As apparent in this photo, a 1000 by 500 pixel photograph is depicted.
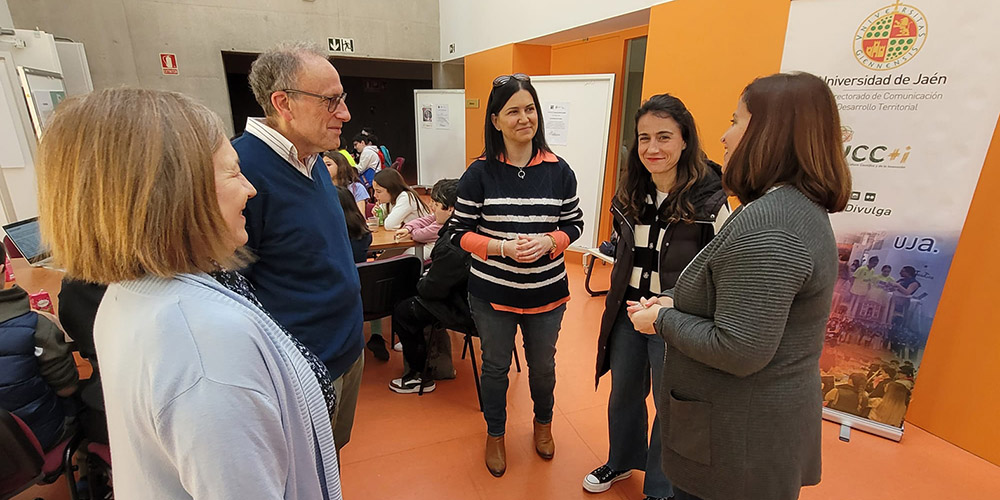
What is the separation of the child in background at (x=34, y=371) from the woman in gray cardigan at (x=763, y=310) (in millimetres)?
1959

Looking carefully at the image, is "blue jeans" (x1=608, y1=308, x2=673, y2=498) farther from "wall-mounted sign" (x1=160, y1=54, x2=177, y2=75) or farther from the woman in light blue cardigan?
"wall-mounted sign" (x1=160, y1=54, x2=177, y2=75)

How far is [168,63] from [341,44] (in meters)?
2.37

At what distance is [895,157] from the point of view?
6.85ft

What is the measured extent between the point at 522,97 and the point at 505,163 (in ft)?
0.82

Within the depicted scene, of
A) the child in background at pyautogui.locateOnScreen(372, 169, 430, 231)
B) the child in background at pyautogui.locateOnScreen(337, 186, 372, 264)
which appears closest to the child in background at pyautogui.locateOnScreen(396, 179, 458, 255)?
the child in background at pyautogui.locateOnScreen(372, 169, 430, 231)

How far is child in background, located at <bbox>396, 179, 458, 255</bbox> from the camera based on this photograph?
2.81 metres

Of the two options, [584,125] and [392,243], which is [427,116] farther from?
[392,243]

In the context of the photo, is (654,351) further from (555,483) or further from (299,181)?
(299,181)

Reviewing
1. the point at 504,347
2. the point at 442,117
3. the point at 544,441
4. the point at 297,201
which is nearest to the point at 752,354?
the point at 504,347

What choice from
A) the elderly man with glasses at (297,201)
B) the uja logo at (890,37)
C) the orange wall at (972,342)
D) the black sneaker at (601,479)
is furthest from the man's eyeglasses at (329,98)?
the orange wall at (972,342)

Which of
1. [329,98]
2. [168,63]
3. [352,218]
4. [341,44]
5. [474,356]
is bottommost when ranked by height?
[474,356]

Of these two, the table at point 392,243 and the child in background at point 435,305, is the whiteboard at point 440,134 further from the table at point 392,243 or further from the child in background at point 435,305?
the child in background at point 435,305

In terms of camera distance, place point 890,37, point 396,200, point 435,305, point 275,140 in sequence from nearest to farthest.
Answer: point 275,140, point 890,37, point 435,305, point 396,200

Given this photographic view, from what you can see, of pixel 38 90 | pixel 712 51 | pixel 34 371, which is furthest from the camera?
pixel 38 90
